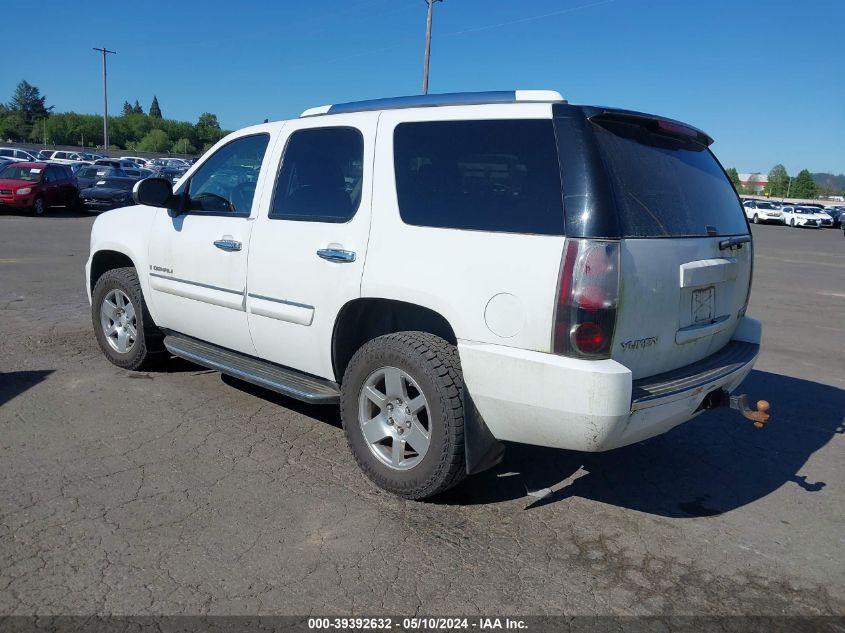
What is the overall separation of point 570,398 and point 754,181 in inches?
5804

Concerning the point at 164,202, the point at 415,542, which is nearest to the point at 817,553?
the point at 415,542

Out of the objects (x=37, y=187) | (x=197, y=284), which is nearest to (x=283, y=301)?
(x=197, y=284)

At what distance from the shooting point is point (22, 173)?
22391mm

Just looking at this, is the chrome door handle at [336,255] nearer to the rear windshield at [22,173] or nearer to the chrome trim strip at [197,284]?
the chrome trim strip at [197,284]

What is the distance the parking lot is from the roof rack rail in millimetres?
1986

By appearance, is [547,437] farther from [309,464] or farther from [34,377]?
[34,377]

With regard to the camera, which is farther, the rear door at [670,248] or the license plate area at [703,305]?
the license plate area at [703,305]

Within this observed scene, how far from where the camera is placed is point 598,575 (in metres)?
3.16

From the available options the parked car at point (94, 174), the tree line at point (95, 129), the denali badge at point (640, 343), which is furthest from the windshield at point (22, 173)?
the tree line at point (95, 129)

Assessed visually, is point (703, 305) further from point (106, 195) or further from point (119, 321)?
point (106, 195)

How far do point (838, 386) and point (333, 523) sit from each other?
5.16 metres

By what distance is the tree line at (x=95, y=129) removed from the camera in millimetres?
103500

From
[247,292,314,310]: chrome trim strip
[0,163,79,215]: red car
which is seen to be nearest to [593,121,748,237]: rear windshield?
[247,292,314,310]: chrome trim strip

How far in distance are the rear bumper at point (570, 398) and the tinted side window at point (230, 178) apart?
2151 mm
